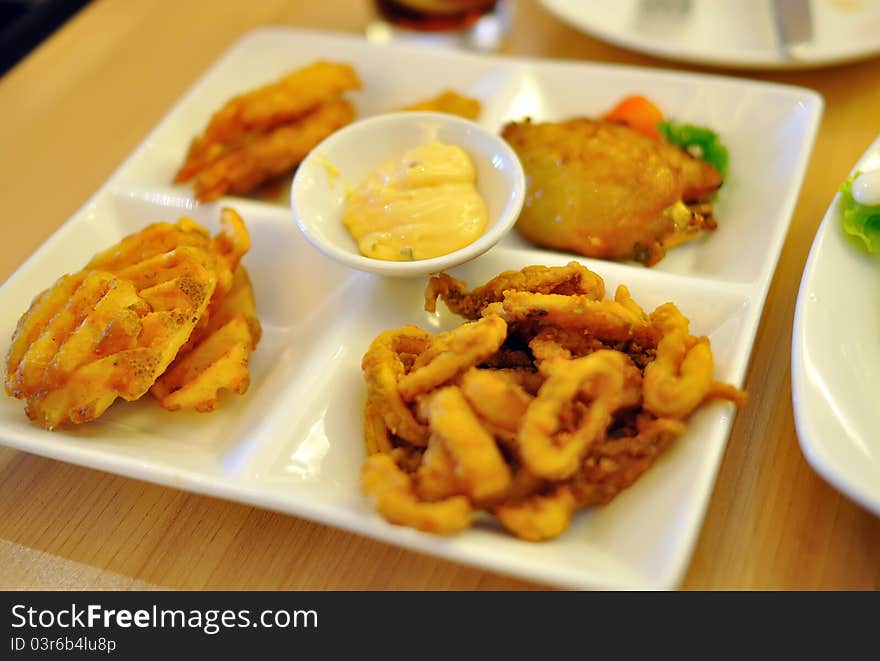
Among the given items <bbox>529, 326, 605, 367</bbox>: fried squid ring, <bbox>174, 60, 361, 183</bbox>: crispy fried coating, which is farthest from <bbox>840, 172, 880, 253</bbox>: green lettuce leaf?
<bbox>174, 60, 361, 183</bbox>: crispy fried coating

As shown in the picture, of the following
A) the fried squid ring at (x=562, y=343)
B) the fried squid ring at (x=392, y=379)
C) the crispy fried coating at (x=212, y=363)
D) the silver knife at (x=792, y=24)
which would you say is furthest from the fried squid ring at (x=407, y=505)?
the silver knife at (x=792, y=24)

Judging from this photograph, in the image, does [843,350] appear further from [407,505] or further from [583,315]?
[407,505]

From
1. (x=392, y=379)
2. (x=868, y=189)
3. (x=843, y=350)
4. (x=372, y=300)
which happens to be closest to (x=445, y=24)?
(x=372, y=300)

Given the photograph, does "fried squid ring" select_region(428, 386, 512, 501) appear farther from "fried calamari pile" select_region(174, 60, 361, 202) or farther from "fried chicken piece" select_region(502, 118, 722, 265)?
"fried calamari pile" select_region(174, 60, 361, 202)
